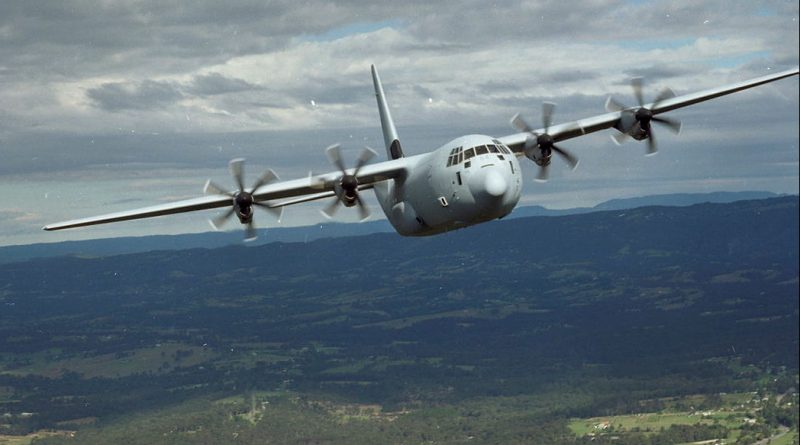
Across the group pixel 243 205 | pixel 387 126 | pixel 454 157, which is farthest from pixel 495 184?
pixel 387 126

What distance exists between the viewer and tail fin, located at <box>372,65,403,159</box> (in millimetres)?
75500

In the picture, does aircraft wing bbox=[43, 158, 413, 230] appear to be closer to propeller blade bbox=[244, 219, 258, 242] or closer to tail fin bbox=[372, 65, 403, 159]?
propeller blade bbox=[244, 219, 258, 242]

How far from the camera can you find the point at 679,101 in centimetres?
6794

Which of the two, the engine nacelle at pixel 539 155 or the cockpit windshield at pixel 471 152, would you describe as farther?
the engine nacelle at pixel 539 155

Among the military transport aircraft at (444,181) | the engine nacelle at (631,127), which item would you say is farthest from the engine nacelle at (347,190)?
the engine nacelle at (631,127)

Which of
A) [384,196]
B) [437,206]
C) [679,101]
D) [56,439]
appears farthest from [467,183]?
[56,439]

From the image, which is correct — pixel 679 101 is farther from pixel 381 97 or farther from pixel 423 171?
pixel 381 97

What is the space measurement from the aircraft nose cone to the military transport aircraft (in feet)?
0.17

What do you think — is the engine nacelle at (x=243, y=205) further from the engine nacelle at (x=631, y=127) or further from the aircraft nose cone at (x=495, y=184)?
the engine nacelle at (x=631, y=127)

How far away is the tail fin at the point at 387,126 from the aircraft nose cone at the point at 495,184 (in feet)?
76.0

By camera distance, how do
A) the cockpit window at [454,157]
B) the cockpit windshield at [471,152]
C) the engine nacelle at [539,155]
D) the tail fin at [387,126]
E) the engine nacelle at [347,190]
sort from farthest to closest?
1. the tail fin at [387,126]
2. the engine nacelle at [539,155]
3. the engine nacelle at [347,190]
4. the cockpit window at [454,157]
5. the cockpit windshield at [471,152]

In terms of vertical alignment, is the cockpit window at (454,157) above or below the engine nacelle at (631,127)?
below

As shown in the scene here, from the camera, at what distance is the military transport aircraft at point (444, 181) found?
52844 mm

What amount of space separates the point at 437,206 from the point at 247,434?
508ft
